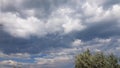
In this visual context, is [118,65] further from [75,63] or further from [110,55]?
[75,63]

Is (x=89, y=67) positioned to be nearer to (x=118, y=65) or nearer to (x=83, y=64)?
Result: (x=83, y=64)

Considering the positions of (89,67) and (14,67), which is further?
(14,67)

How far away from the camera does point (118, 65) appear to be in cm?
10688

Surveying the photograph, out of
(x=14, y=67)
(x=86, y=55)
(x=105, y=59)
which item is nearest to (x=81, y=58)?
(x=86, y=55)

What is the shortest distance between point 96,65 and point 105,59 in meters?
5.37

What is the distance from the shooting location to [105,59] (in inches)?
4193

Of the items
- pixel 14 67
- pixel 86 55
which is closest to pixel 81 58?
pixel 86 55

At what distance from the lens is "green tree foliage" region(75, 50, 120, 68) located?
104 metres

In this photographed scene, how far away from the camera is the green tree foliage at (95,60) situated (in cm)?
10444

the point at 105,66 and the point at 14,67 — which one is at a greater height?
the point at 14,67

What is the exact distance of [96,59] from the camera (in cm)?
10588

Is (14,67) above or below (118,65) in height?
above

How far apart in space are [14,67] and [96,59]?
5695 centimetres

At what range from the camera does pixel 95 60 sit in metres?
106
